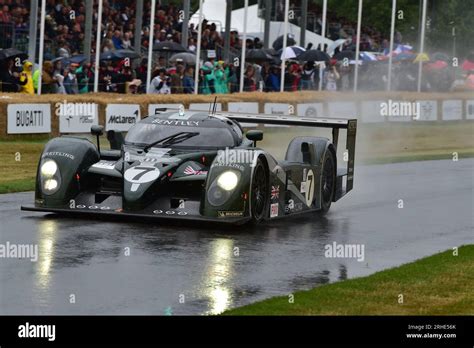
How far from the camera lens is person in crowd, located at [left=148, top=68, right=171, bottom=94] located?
3297 cm

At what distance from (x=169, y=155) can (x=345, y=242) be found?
266cm

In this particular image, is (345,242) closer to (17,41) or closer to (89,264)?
(89,264)

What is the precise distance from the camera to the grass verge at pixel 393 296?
10555 mm

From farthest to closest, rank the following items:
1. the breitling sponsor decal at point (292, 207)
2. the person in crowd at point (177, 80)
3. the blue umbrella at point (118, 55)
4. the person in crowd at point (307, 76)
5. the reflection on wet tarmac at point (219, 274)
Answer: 1. the person in crowd at point (307, 76)
2. the person in crowd at point (177, 80)
3. the blue umbrella at point (118, 55)
4. the breitling sponsor decal at point (292, 207)
5. the reflection on wet tarmac at point (219, 274)

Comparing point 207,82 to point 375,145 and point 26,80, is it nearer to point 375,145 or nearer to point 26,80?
point 375,145

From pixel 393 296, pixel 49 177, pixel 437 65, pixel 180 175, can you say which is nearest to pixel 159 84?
pixel 49 177

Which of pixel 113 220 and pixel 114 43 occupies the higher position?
pixel 114 43

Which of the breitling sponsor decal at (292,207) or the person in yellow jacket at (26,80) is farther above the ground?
the person in yellow jacket at (26,80)

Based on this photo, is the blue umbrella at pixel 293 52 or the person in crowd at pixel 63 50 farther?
the blue umbrella at pixel 293 52

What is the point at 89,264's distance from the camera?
12.4 m

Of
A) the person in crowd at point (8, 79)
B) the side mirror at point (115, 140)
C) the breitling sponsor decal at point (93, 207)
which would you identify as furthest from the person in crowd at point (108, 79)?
the breitling sponsor decal at point (93, 207)

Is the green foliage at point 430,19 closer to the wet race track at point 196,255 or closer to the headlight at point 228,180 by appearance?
the wet race track at point 196,255

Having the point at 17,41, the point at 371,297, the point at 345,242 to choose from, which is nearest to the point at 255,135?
the point at 345,242

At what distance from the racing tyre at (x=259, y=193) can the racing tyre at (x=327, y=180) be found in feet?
6.88
